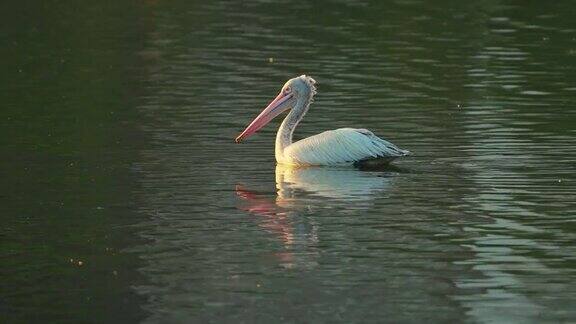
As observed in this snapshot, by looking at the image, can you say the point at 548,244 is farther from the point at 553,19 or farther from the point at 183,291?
the point at 553,19

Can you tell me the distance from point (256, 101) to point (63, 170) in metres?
5.29

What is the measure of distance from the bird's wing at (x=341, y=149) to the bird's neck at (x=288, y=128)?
13cm

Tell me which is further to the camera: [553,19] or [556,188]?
[553,19]

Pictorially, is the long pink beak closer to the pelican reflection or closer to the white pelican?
the white pelican

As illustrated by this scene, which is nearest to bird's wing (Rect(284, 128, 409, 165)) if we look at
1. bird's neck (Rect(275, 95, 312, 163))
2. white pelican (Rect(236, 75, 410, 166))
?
white pelican (Rect(236, 75, 410, 166))

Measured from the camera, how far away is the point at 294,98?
54.1 ft

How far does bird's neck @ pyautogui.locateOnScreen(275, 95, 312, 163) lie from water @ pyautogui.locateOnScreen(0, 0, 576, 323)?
0.18 metres

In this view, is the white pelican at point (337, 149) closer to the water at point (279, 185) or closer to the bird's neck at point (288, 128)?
the bird's neck at point (288, 128)

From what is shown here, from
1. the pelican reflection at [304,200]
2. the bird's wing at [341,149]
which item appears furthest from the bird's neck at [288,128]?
the pelican reflection at [304,200]

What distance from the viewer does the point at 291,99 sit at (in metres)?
16.5

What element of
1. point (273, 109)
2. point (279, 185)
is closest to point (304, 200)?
point (279, 185)


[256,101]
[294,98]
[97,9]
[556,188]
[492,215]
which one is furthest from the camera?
[97,9]

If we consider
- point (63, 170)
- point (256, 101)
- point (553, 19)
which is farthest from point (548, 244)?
point (553, 19)

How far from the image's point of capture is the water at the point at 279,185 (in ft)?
32.7
